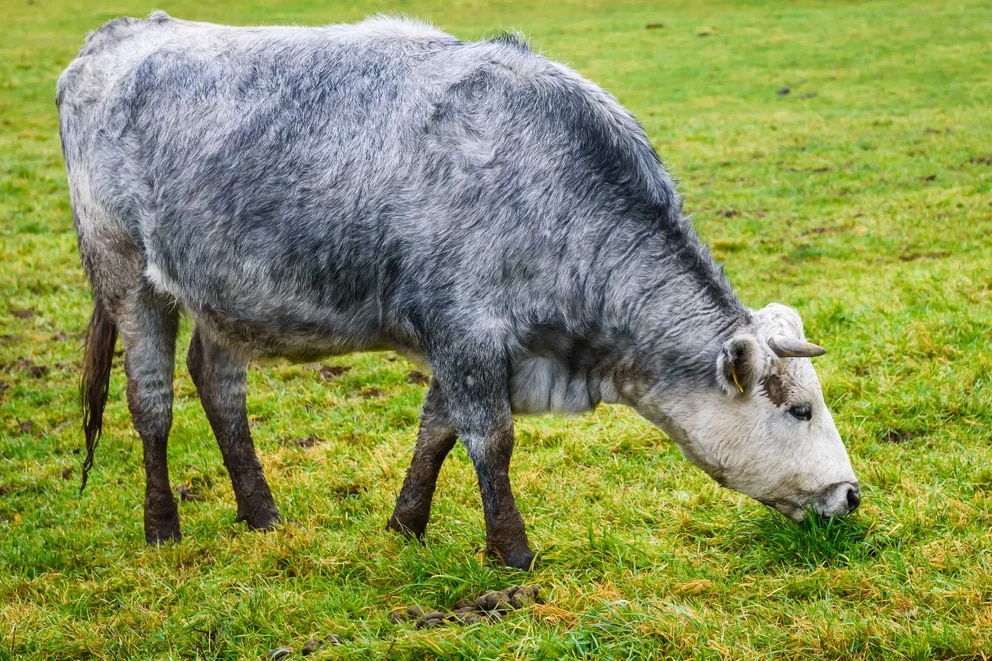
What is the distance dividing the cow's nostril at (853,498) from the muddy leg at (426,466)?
2.12 m

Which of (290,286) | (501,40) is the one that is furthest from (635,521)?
(501,40)

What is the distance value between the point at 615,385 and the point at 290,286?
1.83m

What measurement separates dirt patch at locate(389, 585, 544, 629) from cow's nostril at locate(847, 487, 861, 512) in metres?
1.64

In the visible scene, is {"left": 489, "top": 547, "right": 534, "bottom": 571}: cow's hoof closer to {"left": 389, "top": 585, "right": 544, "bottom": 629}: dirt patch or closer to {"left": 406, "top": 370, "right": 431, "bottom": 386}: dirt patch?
{"left": 389, "top": 585, "right": 544, "bottom": 629}: dirt patch

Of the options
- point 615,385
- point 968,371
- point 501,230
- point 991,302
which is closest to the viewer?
point 501,230

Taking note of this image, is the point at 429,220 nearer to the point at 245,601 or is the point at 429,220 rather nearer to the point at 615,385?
the point at 615,385

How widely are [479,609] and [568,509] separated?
1316mm

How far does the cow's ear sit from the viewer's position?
16.1 feet

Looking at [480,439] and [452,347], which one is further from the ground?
[452,347]

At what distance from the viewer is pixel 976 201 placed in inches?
517

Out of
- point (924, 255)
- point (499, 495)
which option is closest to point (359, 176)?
point (499, 495)

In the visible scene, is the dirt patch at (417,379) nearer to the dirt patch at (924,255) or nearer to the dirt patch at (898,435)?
the dirt patch at (898,435)

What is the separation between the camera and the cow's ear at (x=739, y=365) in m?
4.91

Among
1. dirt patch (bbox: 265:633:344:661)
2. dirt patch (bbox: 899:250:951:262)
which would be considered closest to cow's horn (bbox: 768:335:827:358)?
dirt patch (bbox: 265:633:344:661)
